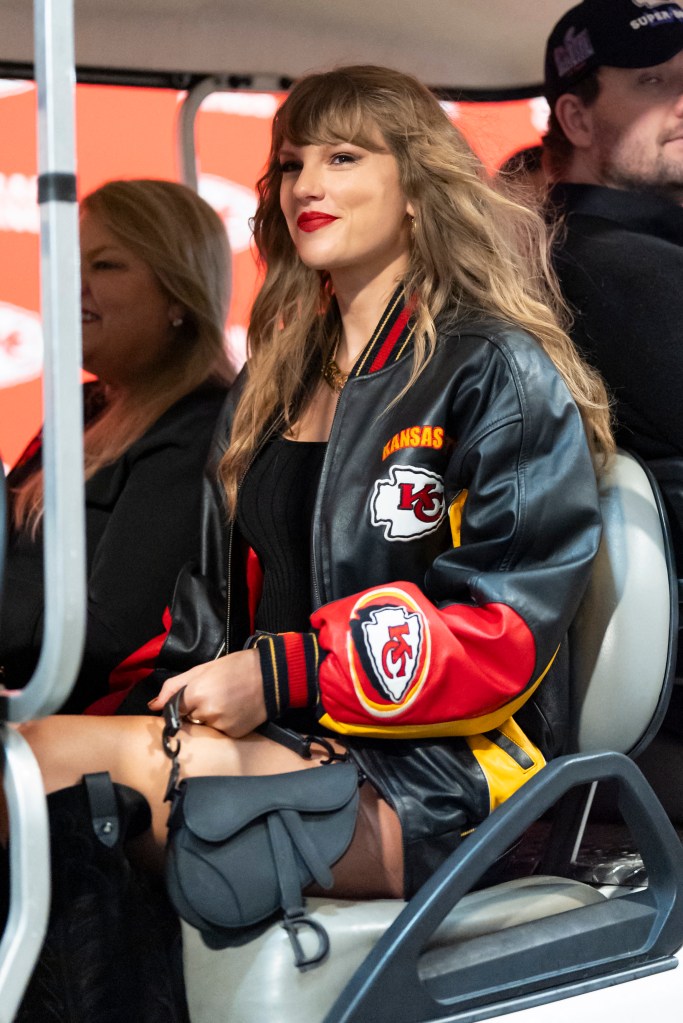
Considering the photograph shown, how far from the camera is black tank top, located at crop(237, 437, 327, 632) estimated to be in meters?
1.87

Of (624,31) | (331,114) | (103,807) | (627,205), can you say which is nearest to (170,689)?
(103,807)

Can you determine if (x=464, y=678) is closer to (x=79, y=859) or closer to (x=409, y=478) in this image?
(x=409, y=478)

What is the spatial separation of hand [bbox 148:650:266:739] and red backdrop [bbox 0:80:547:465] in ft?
2.42

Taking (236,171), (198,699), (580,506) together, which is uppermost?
(236,171)

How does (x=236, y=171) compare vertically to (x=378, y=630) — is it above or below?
above

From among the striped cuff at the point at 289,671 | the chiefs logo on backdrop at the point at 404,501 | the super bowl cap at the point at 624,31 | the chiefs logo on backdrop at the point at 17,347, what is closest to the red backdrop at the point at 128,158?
the chiefs logo on backdrop at the point at 17,347

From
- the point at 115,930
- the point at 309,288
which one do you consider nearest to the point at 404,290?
the point at 309,288

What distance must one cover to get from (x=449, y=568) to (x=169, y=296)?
1.26m

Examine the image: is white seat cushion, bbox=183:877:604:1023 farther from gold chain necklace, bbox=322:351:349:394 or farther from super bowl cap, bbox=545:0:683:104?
super bowl cap, bbox=545:0:683:104

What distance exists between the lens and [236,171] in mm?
3314

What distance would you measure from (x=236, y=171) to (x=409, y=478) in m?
1.87

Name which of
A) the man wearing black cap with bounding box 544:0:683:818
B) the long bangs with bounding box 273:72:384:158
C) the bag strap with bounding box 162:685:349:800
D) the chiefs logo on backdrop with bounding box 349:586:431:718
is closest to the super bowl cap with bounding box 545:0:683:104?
the man wearing black cap with bounding box 544:0:683:818

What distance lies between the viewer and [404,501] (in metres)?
1.69

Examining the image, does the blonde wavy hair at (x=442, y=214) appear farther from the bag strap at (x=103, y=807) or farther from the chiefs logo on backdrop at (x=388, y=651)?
the bag strap at (x=103, y=807)
